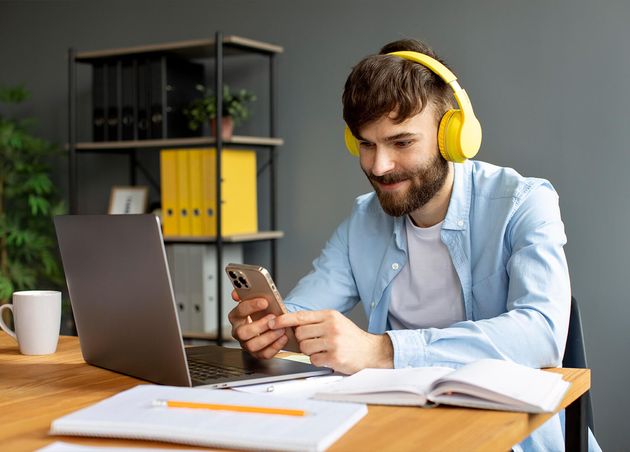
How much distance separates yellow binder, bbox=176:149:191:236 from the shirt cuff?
224cm

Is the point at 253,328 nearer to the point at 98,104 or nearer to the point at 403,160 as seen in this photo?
the point at 403,160

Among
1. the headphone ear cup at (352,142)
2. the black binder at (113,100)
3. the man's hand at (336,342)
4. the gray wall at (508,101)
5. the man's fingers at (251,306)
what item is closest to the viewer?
the man's hand at (336,342)

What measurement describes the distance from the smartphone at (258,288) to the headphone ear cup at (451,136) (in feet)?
1.71

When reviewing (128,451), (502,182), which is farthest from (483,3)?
(128,451)

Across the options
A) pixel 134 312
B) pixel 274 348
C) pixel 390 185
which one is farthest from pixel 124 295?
pixel 390 185

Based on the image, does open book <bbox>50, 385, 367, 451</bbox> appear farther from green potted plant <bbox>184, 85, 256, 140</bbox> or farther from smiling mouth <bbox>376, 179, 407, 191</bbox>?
green potted plant <bbox>184, 85, 256, 140</bbox>

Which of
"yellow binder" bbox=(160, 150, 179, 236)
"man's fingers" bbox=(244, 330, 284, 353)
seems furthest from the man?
"yellow binder" bbox=(160, 150, 179, 236)

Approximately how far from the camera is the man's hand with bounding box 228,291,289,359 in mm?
1357

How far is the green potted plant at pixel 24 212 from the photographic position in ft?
12.7

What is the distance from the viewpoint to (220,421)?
3.05 feet

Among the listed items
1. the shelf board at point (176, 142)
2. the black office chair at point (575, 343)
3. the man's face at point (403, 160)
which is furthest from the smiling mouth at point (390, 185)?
the shelf board at point (176, 142)

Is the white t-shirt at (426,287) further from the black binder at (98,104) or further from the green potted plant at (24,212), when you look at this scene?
the green potted plant at (24,212)

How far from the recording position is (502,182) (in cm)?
173

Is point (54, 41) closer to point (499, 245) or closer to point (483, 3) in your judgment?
point (483, 3)
